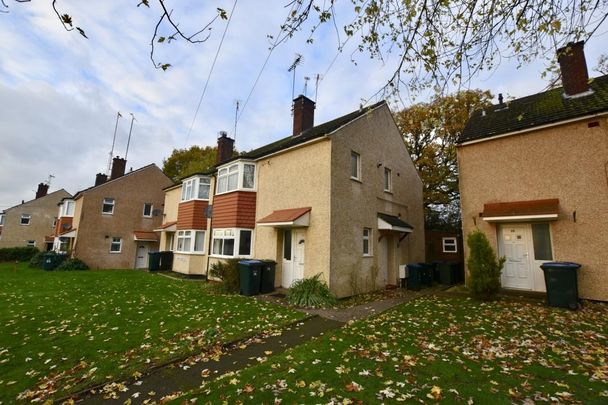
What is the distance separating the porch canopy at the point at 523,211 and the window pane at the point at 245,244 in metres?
9.76

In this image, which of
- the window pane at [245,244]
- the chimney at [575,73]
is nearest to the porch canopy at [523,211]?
the chimney at [575,73]

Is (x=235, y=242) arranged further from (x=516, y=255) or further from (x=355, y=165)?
(x=516, y=255)

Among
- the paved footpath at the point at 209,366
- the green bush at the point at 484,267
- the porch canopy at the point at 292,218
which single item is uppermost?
the porch canopy at the point at 292,218

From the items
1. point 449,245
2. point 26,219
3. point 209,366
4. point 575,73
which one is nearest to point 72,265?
point 209,366

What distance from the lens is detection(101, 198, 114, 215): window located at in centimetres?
2351

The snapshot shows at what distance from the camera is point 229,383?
424 cm

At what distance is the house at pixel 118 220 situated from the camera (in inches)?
891

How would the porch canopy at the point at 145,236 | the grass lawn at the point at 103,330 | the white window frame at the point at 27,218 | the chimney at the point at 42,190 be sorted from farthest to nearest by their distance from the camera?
the chimney at the point at 42,190, the white window frame at the point at 27,218, the porch canopy at the point at 145,236, the grass lawn at the point at 103,330

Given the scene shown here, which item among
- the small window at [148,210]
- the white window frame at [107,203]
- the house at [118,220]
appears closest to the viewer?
the house at [118,220]

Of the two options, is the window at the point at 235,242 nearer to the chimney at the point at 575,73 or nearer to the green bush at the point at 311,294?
the green bush at the point at 311,294

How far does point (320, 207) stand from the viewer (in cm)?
1083

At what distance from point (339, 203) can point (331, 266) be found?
2.36 metres

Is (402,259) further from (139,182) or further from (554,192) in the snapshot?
(139,182)

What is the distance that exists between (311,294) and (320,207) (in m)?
3.12
